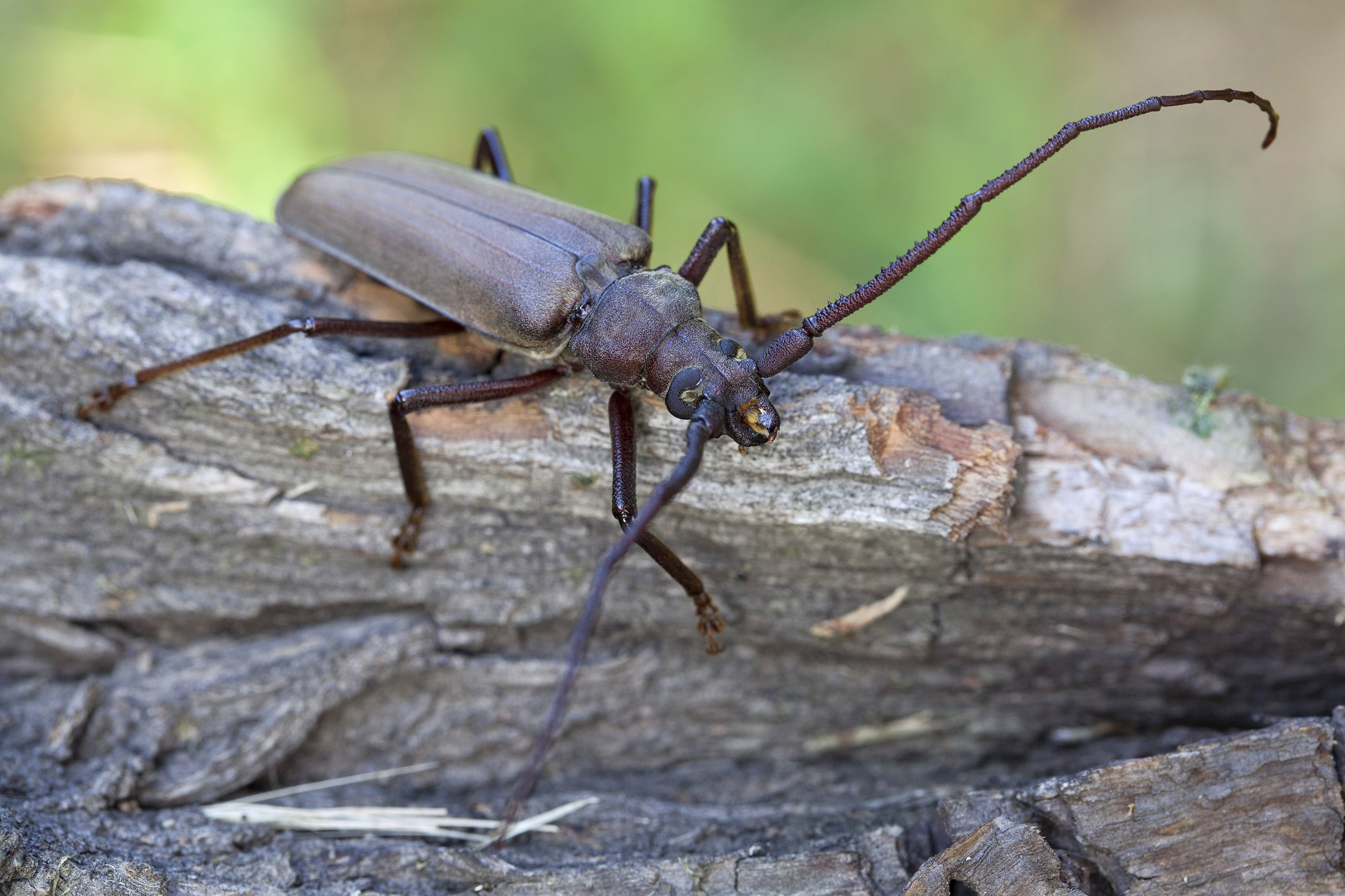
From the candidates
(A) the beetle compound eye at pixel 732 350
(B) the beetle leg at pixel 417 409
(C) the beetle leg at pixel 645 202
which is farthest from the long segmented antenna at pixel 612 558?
(C) the beetle leg at pixel 645 202

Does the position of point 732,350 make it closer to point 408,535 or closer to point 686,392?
point 686,392

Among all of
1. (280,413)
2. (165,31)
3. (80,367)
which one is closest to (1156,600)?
(280,413)

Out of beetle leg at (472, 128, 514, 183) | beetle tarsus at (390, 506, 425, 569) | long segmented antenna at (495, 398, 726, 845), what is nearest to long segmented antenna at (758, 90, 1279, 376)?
long segmented antenna at (495, 398, 726, 845)

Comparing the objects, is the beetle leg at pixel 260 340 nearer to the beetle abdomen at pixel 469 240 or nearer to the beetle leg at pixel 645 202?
the beetle abdomen at pixel 469 240

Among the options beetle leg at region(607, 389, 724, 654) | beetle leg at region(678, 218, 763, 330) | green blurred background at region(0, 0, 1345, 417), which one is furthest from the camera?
green blurred background at region(0, 0, 1345, 417)

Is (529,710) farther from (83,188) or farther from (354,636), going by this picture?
(83,188)

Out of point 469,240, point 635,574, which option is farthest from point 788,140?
point 635,574

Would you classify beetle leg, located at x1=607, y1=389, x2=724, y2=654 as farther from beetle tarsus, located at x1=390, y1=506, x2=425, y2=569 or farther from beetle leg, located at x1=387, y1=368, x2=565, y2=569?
beetle tarsus, located at x1=390, y1=506, x2=425, y2=569
